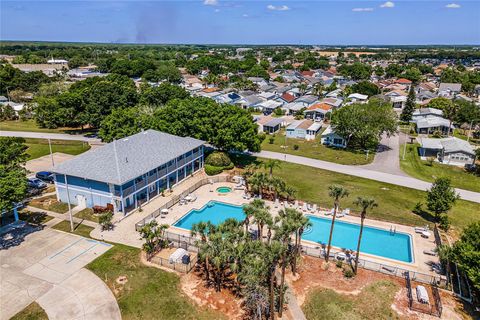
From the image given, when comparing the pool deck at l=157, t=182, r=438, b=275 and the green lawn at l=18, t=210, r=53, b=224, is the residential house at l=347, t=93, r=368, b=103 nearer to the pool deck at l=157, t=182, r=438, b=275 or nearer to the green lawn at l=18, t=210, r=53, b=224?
the pool deck at l=157, t=182, r=438, b=275

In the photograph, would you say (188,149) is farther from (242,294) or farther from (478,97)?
(478,97)

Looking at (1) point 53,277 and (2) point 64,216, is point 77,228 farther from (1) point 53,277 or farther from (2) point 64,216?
(1) point 53,277

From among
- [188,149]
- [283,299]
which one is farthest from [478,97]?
[283,299]

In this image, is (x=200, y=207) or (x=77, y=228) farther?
(x=200, y=207)

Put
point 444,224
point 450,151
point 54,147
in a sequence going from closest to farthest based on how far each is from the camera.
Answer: point 444,224 < point 450,151 < point 54,147

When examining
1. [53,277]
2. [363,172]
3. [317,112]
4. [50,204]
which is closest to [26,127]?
[50,204]

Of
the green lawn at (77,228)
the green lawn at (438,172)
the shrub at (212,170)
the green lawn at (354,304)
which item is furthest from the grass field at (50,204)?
the green lawn at (438,172)
